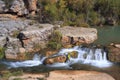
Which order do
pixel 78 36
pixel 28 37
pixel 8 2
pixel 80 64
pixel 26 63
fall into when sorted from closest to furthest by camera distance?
pixel 80 64 → pixel 26 63 → pixel 28 37 → pixel 78 36 → pixel 8 2

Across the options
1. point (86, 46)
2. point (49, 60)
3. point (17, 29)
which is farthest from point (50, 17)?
point (49, 60)

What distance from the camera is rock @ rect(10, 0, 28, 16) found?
34.9 metres

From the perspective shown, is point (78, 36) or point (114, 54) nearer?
point (114, 54)

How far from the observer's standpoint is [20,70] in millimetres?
21094

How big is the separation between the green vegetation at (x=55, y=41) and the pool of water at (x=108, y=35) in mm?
3358

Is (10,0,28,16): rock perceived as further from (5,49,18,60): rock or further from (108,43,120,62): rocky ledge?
(108,43,120,62): rocky ledge

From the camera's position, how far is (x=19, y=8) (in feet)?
116

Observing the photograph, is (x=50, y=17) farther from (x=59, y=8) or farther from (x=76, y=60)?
(x=76, y=60)

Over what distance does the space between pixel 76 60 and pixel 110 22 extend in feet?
49.4

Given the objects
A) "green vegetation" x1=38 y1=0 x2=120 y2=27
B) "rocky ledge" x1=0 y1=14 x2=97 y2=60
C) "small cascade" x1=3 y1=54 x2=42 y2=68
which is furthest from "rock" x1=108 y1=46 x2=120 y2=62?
"green vegetation" x1=38 y1=0 x2=120 y2=27

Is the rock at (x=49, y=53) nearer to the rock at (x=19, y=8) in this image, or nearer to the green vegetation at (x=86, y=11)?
the green vegetation at (x=86, y=11)

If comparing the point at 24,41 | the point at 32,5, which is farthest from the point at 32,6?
the point at 24,41

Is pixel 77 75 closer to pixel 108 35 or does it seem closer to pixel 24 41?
pixel 24 41

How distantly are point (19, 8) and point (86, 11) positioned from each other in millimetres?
7878
